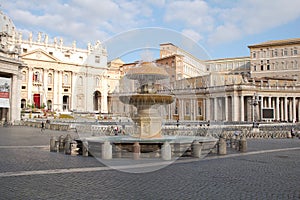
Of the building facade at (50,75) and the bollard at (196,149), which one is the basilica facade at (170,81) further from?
the bollard at (196,149)

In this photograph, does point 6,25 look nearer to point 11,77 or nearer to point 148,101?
point 11,77

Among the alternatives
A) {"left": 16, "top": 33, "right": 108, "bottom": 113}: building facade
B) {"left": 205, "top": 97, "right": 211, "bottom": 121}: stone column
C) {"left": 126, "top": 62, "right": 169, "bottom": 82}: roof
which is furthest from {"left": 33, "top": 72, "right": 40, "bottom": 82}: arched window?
{"left": 126, "top": 62, "right": 169, "bottom": 82}: roof

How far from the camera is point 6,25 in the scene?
64375mm

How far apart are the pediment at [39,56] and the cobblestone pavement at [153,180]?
65.4 meters

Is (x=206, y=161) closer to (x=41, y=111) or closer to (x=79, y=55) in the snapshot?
(x=41, y=111)

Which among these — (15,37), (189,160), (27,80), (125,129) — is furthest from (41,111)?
(189,160)

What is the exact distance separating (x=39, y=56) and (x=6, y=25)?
11.5 metres

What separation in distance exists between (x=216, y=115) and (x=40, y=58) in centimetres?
4596

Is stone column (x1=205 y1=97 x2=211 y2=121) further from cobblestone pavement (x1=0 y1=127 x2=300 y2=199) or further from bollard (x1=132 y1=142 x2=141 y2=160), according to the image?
bollard (x1=132 y1=142 x2=141 y2=160)

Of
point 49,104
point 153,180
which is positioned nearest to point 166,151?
point 153,180

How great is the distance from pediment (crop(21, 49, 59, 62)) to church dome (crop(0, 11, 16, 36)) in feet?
20.4

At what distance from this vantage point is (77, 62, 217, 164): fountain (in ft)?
41.3

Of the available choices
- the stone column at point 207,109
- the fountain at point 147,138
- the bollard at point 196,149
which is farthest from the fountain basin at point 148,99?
the stone column at point 207,109

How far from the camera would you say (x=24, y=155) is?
43.0 feet
